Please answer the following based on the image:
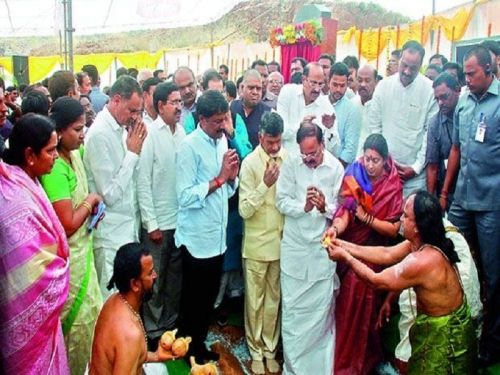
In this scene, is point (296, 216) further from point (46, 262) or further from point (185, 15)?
point (185, 15)

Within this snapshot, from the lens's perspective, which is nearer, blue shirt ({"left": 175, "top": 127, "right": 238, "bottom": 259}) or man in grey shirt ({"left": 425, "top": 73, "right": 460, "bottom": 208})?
blue shirt ({"left": 175, "top": 127, "right": 238, "bottom": 259})

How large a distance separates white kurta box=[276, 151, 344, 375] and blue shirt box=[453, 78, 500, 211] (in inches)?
37.0

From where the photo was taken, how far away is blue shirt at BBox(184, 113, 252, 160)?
4.58m

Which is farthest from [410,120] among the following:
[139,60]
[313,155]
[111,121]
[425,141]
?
[139,60]

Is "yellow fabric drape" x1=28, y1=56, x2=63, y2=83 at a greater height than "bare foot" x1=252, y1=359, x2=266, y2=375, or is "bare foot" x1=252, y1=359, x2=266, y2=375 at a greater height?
"yellow fabric drape" x1=28, y1=56, x2=63, y2=83

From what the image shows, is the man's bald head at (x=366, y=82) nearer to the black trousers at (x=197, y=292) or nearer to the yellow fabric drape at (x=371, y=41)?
the black trousers at (x=197, y=292)

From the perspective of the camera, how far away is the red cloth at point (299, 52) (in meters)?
10.8

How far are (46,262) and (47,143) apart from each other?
62cm

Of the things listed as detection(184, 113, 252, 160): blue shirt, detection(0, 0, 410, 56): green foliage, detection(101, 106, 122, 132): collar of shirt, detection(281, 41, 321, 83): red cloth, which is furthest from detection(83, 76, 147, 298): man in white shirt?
detection(0, 0, 410, 56): green foliage

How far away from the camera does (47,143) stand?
7.88 ft

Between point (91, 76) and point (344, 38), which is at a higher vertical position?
point (344, 38)

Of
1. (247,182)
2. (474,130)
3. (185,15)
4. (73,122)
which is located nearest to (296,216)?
(247,182)

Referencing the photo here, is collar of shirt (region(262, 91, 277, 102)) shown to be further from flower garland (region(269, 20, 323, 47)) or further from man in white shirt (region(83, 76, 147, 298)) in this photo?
flower garland (region(269, 20, 323, 47))

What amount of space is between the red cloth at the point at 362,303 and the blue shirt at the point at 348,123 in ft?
4.46
